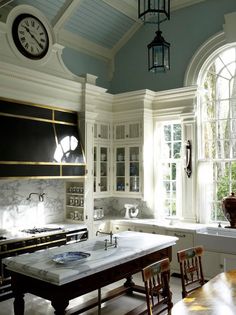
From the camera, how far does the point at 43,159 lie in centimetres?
503

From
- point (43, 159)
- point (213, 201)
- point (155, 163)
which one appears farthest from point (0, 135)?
point (213, 201)

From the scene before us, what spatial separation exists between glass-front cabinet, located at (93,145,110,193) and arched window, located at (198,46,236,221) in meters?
1.75

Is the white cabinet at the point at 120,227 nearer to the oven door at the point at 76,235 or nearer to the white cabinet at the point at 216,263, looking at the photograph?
the oven door at the point at 76,235

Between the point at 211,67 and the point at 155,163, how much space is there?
2.03 meters

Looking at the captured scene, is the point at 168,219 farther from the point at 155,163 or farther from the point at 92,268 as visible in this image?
the point at 92,268

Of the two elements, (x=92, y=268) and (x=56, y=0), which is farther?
(x=56, y=0)

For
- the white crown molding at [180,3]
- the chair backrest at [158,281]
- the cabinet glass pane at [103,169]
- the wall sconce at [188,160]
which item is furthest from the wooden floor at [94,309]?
the white crown molding at [180,3]

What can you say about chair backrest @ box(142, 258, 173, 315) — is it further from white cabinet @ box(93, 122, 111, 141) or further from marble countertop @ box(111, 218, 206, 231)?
white cabinet @ box(93, 122, 111, 141)

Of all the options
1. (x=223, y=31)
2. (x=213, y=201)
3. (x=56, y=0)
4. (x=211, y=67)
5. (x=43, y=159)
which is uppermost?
(x=56, y=0)

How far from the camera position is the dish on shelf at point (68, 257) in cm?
318

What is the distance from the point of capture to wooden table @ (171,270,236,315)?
2350 millimetres

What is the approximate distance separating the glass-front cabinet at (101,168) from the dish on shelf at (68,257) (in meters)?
2.78

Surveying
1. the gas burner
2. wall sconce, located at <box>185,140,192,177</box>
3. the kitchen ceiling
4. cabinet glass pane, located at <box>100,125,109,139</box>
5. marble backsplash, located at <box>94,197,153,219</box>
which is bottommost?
the gas burner

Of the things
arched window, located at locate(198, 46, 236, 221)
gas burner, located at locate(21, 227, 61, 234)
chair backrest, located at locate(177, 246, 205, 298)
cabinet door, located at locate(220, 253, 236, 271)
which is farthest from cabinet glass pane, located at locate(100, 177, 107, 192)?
chair backrest, located at locate(177, 246, 205, 298)
